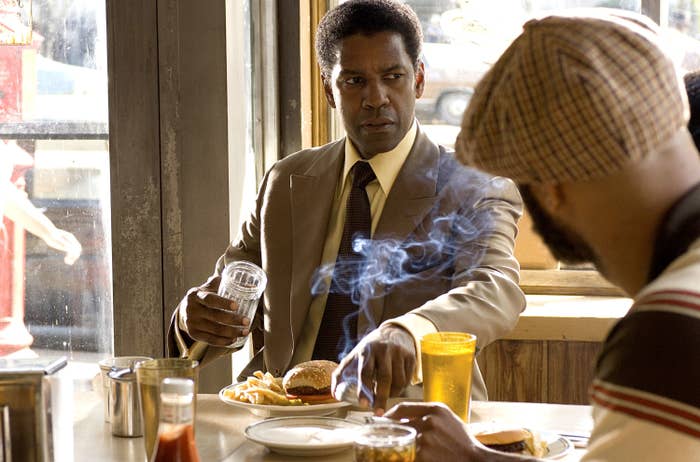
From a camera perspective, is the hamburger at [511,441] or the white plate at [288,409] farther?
the white plate at [288,409]

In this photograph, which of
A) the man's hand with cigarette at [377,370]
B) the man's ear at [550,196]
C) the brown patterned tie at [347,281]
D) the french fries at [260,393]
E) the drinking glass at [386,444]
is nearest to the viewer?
the man's ear at [550,196]

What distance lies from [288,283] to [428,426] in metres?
1.35

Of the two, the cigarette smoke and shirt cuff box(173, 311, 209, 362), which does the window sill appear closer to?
the cigarette smoke

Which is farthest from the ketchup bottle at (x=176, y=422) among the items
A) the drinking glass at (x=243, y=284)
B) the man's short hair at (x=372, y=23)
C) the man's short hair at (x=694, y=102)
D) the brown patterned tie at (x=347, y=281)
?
the man's short hair at (x=372, y=23)

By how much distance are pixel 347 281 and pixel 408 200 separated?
0.28m

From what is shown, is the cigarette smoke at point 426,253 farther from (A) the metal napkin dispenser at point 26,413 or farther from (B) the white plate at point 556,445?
(A) the metal napkin dispenser at point 26,413

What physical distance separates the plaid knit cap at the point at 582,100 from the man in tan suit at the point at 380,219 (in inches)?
50.0

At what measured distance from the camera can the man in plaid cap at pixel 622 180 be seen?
3.45ft

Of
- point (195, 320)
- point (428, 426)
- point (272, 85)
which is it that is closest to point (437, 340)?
point (428, 426)

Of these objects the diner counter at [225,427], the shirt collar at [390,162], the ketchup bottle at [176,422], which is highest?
the shirt collar at [390,162]

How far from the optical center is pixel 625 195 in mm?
1147

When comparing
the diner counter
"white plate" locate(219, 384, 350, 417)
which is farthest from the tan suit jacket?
"white plate" locate(219, 384, 350, 417)

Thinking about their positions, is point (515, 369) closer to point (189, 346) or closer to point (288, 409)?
point (189, 346)

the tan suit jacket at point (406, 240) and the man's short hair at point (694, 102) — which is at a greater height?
the man's short hair at point (694, 102)
